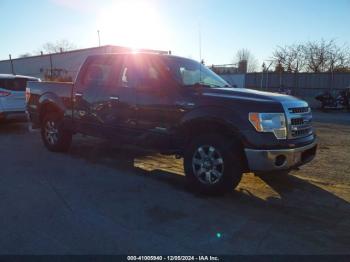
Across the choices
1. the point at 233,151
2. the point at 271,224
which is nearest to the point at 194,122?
the point at 233,151

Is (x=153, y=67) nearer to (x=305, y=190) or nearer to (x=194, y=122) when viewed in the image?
(x=194, y=122)

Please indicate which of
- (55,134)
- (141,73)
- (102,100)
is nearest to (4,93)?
(55,134)

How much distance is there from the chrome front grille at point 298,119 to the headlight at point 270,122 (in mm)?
126

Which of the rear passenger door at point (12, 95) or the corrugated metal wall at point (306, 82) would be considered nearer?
the rear passenger door at point (12, 95)

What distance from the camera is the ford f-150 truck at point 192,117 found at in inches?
182

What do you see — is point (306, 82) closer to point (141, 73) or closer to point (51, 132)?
point (51, 132)

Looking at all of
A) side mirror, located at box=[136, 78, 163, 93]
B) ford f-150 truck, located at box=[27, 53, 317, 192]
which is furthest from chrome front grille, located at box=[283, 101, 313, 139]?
side mirror, located at box=[136, 78, 163, 93]

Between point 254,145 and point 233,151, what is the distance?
1.06 ft

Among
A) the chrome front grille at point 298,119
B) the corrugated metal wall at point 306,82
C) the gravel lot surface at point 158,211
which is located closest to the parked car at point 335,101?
the corrugated metal wall at point 306,82

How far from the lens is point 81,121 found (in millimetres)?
6988

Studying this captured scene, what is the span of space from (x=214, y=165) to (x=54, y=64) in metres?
34.2

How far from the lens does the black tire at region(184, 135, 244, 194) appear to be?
4766 millimetres

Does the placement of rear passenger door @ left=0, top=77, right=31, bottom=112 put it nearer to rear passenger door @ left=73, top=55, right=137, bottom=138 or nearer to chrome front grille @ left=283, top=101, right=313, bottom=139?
rear passenger door @ left=73, top=55, right=137, bottom=138

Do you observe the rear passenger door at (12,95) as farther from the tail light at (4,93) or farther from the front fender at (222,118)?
the front fender at (222,118)
